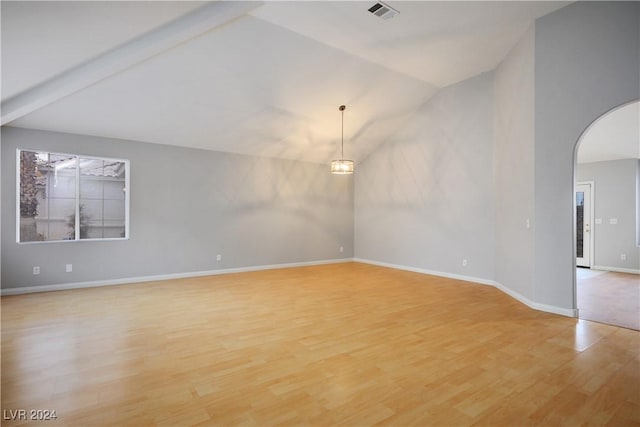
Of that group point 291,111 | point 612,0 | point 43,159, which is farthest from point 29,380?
point 612,0

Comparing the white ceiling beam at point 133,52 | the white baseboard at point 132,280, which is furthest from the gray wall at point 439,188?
the white ceiling beam at point 133,52

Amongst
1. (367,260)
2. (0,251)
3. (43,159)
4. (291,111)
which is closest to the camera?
A: (0,251)

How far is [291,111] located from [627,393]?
5.50m

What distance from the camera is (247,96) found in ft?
17.3

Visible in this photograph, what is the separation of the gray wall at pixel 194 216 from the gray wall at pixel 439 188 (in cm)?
130

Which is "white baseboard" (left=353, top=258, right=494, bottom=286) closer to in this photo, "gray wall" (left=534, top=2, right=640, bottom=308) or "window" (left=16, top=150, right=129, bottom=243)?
"gray wall" (left=534, top=2, right=640, bottom=308)

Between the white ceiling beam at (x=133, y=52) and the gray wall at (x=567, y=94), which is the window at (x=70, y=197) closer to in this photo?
the white ceiling beam at (x=133, y=52)

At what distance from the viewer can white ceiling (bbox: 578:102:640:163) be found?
Result: 207 inches

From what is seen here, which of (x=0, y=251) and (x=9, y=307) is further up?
(x=0, y=251)

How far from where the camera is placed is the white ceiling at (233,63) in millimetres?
3281

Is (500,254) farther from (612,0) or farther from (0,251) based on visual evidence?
(0,251)

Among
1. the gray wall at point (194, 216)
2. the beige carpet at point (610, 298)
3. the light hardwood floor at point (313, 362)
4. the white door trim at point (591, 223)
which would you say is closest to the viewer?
the light hardwood floor at point (313, 362)

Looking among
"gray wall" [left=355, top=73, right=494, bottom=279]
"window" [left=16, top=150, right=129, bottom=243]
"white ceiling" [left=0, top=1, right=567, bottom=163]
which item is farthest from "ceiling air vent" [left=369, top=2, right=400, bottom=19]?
"window" [left=16, top=150, right=129, bottom=243]

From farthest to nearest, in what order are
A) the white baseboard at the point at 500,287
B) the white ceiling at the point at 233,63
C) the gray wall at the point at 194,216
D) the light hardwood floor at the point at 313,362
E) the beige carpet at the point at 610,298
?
the gray wall at the point at 194,216, the white baseboard at the point at 500,287, the beige carpet at the point at 610,298, the white ceiling at the point at 233,63, the light hardwood floor at the point at 313,362
